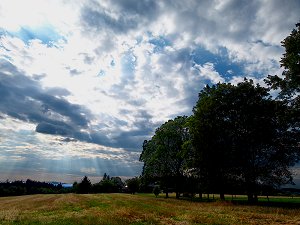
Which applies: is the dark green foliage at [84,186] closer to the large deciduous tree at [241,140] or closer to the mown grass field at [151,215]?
the large deciduous tree at [241,140]

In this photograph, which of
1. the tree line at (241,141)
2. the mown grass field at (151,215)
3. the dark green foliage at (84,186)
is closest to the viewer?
the mown grass field at (151,215)

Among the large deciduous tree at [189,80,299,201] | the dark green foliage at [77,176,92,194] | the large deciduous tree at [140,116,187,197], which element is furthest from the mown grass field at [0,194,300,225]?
the dark green foliage at [77,176,92,194]

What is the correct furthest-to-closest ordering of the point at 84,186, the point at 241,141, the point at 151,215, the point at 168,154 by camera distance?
the point at 84,186, the point at 168,154, the point at 241,141, the point at 151,215

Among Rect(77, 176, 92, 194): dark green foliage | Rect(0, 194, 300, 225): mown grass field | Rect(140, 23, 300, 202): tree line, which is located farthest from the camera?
Rect(77, 176, 92, 194): dark green foliage

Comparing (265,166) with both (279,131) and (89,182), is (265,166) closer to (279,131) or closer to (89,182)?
(279,131)

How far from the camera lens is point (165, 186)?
8225 centimetres

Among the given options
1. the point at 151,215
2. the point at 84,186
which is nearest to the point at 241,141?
the point at 151,215

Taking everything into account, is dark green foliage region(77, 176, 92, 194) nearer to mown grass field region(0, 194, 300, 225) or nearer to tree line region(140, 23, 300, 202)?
tree line region(140, 23, 300, 202)

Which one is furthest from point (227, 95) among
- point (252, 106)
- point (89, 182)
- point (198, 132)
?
point (89, 182)

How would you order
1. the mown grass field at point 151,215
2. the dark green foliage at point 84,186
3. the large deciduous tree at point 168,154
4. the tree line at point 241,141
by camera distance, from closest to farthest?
1. the mown grass field at point 151,215
2. the tree line at point 241,141
3. the large deciduous tree at point 168,154
4. the dark green foliage at point 84,186

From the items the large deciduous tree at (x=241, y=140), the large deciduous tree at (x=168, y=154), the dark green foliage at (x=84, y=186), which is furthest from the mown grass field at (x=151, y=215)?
the dark green foliage at (x=84, y=186)

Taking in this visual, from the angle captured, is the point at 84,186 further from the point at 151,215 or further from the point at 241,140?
the point at 151,215

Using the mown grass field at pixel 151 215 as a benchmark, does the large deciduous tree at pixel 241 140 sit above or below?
above

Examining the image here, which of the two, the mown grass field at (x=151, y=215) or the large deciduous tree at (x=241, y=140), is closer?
the mown grass field at (x=151, y=215)
